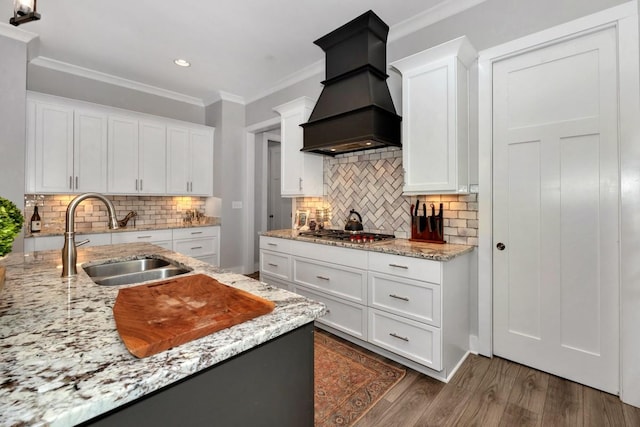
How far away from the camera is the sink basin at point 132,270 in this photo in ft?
5.00

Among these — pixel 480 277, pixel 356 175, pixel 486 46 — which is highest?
pixel 486 46

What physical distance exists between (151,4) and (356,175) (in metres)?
2.45

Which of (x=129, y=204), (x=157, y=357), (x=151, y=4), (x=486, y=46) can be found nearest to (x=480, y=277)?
(x=486, y=46)

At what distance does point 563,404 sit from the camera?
179 cm

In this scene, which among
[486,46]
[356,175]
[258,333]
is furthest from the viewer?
[356,175]

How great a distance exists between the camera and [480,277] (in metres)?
2.38

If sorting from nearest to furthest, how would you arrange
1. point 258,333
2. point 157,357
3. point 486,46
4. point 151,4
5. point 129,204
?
point 157,357
point 258,333
point 486,46
point 151,4
point 129,204

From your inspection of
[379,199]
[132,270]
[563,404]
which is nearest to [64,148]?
[132,270]

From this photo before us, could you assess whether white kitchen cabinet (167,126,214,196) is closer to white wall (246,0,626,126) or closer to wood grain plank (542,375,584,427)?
white wall (246,0,626,126)

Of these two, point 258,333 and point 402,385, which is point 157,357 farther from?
point 402,385

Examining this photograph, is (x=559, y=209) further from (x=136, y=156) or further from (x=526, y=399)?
(x=136, y=156)

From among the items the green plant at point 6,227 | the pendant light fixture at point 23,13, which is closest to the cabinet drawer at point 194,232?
the pendant light fixture at point 23,13

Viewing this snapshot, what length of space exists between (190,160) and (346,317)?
11.2 feet

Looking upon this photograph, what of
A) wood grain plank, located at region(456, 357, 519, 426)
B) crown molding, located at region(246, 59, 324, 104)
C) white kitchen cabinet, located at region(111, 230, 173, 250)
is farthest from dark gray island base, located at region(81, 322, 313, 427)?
white kitchen cabinet, located at region(111, 230, 173, 250)
